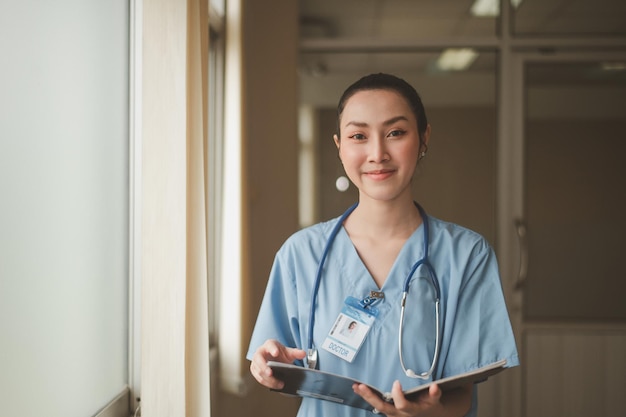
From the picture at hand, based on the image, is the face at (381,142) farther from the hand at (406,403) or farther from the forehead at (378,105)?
the hand at (406,403)

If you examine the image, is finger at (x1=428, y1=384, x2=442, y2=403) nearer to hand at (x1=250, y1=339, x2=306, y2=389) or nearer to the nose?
→ hand at (x1=250, y1=339, x2=306, y2=389)

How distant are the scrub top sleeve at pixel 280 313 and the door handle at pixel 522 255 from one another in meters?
2.19

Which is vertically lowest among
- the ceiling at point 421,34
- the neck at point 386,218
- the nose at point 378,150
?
the neck at point 386,218

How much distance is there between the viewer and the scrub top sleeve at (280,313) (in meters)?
1.34

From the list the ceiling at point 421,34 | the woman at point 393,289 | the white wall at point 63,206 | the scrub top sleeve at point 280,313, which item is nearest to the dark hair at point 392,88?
the woman at point 393,289

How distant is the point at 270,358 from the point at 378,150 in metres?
0.48

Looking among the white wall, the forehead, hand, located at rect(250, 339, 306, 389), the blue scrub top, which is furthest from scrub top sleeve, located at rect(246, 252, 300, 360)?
the white wall

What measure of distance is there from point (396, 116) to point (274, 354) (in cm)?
54

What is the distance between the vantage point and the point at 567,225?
3.30 meters

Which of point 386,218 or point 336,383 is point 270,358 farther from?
point 386,218

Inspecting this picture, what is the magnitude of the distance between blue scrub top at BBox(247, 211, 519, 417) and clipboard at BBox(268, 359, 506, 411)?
0.07 m

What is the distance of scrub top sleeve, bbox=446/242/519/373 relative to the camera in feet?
4.03

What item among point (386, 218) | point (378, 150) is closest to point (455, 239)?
point (386, 218)

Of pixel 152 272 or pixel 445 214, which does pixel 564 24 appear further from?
pixel 152 272
